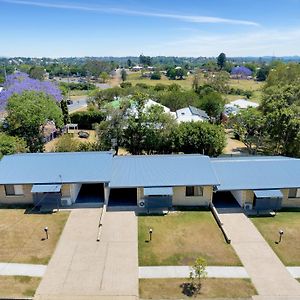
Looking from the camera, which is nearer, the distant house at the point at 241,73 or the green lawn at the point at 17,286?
the green lawn at the point at 17,286

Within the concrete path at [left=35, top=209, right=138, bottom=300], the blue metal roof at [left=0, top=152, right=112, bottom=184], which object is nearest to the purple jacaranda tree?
the blue metal roof at [left=0, top=152, right=112, bottom=184]

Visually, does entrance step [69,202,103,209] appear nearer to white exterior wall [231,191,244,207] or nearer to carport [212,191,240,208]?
carport [212,191,240,208]

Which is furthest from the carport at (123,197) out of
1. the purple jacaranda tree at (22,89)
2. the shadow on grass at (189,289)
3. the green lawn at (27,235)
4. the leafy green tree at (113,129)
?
the purple jacaranda tree at (22,89)

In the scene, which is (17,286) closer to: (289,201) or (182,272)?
(182,272)

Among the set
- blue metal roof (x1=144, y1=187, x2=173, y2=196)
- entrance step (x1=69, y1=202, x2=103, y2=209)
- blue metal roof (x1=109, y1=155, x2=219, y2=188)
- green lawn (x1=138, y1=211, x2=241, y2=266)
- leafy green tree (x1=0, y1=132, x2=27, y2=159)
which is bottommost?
green lawn (x1=138, y1=211, x2=241, y2=266)

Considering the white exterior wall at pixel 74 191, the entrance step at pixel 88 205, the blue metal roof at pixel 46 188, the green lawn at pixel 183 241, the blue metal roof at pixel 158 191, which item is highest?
the blue metal roof at pixel 46 188

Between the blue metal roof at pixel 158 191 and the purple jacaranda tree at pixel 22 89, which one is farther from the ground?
the purple jacaranda tree at pixel 22 89

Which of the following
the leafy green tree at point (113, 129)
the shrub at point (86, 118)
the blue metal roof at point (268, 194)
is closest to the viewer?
the blue metal roof at point (268, 194)

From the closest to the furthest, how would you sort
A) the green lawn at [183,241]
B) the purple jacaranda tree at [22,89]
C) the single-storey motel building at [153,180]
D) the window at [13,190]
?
the green lawn at [183,241]
the single-storey motel building at [153,180]
the window at [13,190]
the purple jacaranda tree at [22,89]

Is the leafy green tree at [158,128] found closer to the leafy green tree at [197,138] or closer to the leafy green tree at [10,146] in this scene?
the leafy green tree at [197,138]
